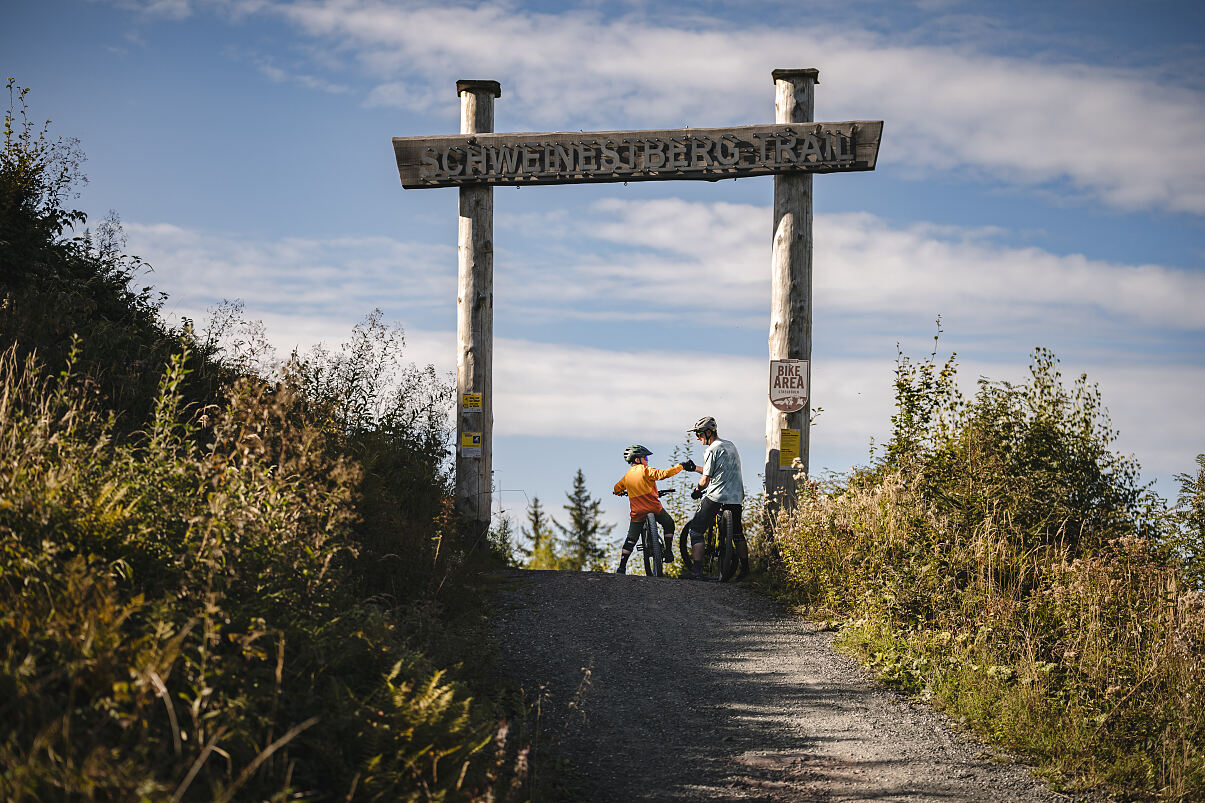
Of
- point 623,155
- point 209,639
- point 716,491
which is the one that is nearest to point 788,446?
point 716,491

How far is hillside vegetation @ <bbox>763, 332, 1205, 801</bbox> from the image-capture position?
688cm

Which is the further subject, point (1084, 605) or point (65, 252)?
point (65, 252)

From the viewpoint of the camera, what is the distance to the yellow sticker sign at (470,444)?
1289cm

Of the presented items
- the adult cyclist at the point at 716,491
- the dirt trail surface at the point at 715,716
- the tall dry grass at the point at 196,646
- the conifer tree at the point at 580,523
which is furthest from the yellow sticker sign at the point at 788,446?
the conifer tree at the point at 580,523

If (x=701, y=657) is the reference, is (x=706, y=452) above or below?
above

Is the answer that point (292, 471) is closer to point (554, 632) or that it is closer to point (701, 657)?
point (554, 632)

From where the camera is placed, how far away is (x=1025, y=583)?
8.81 m

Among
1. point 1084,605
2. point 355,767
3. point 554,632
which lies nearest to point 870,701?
point 1084,605

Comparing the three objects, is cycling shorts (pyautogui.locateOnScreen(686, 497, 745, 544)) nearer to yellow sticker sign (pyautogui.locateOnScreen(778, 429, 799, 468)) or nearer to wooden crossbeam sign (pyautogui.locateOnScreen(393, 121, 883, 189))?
yellow sticker sign (pyautogui.locateOnScreen(778, 429, 799, 468))

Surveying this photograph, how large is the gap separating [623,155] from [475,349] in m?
3.32

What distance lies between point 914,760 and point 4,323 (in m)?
8.73

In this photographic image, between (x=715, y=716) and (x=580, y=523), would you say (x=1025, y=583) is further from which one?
(x=580, y=523)

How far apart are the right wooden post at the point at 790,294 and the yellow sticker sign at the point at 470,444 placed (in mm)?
3909

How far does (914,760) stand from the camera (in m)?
6.44
